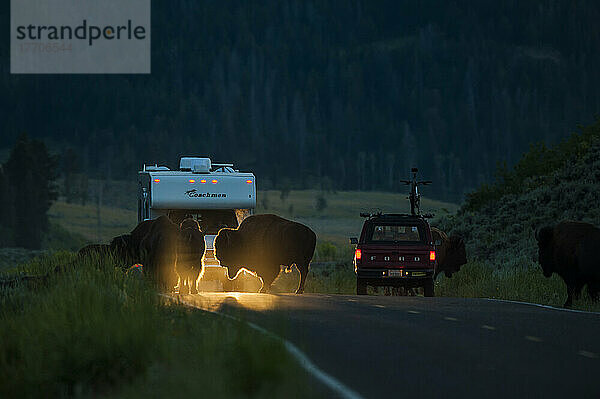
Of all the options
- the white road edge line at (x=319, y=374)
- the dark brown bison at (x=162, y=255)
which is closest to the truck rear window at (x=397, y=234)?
the dark brown bison at (x=162, y=255)

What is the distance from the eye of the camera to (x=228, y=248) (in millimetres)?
29781

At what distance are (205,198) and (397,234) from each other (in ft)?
18.1

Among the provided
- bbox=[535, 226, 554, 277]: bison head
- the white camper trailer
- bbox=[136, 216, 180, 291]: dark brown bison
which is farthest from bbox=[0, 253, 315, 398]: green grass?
the white camper trailer

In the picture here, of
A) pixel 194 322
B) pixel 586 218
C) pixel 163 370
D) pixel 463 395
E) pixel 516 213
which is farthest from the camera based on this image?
pixel 516 213

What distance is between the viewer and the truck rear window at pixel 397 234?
28359 mm

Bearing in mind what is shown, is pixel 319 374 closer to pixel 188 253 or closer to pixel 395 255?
pixel 188 253

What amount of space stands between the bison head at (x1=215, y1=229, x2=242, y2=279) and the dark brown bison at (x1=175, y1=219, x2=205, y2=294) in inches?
160

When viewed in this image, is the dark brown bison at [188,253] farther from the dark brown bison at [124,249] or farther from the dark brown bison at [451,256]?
the dark brown bison at [451,256]

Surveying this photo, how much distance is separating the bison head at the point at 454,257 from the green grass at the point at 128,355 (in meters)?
20.7

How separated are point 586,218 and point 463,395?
114ft

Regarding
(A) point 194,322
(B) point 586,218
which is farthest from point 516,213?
Result: (A) point 194,322

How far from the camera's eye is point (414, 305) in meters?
22.2

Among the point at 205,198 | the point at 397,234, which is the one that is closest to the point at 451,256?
the point at 397,234

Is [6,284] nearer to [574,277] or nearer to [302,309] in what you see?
[302,309]
